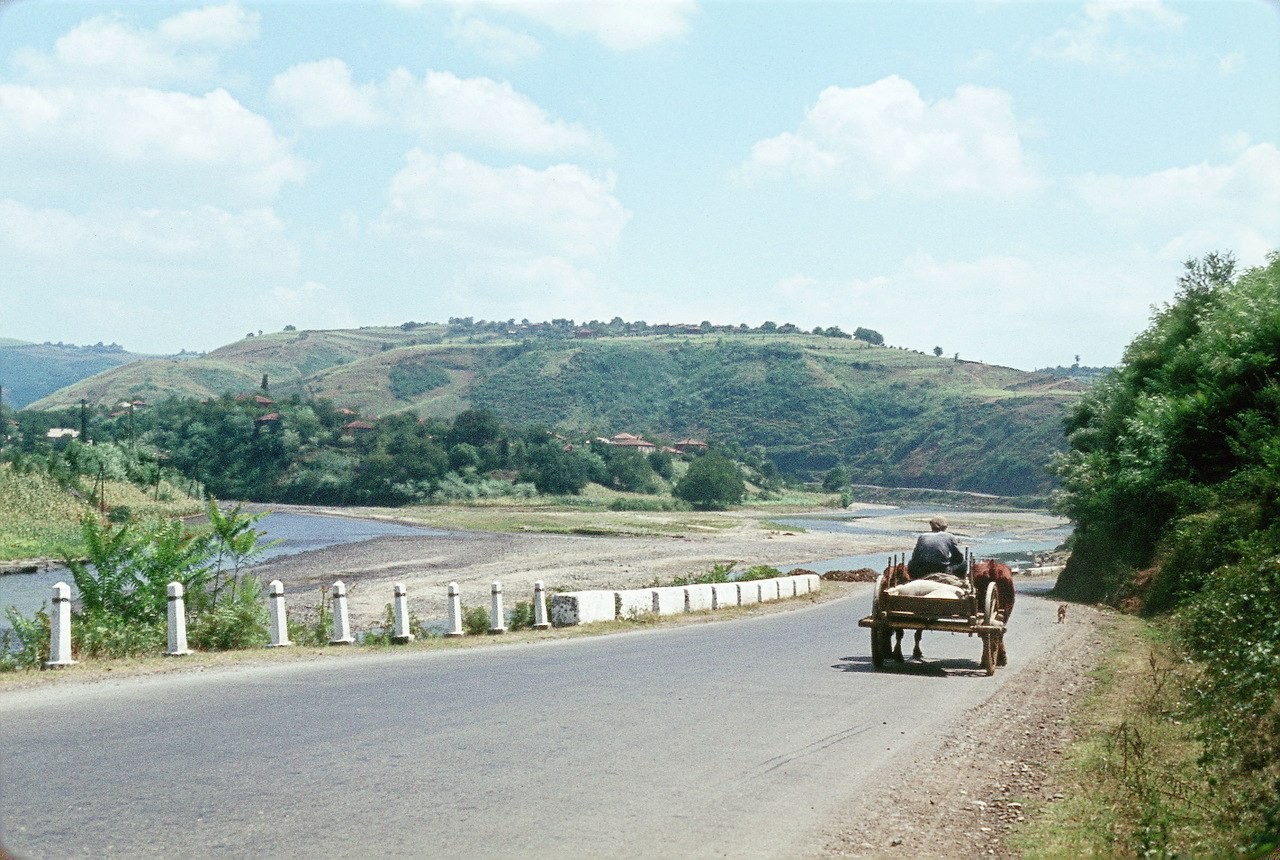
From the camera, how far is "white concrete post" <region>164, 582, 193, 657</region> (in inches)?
650

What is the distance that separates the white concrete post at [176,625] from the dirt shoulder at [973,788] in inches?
412

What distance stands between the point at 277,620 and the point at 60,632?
10.6ft

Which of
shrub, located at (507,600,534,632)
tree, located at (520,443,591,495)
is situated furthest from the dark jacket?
tree, located at (520,443,591,495)

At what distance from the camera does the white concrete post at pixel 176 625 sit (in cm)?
1651

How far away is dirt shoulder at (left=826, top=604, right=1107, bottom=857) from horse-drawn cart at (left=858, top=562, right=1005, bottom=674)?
63.7 inches

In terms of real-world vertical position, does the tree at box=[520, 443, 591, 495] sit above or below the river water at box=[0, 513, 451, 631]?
above

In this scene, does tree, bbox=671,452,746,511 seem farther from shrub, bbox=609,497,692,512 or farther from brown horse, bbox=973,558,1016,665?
brown horse, bbox=973,558,1016,665

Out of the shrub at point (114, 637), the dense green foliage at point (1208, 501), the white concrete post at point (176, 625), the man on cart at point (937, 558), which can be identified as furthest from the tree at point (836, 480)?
the white concrete post at point (176, 625)

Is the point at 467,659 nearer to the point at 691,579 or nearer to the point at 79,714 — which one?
the point at 79,714

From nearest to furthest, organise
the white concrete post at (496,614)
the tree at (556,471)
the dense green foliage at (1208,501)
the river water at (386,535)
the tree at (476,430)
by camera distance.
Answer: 1. the dense green foliage at (1208,501)
2. the white concrete post at (496,614)
3. the river water at (386,535)
4. the tree at (556,471)
5. the tree at (476,430)

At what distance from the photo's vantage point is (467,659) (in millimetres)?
16328

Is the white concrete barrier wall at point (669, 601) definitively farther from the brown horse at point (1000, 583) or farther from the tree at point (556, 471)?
the tree at point (556, 471)

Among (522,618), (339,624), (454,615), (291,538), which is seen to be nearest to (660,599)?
(522,618)

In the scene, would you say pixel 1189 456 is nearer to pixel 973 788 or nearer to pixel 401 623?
pixel 401 623
